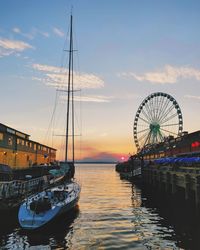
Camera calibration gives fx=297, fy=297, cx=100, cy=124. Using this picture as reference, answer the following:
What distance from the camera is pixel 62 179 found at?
5366cm

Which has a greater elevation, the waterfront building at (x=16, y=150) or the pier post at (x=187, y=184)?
the waterfront building at (x=16, y=150)

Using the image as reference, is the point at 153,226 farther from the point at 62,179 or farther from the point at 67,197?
the point at 62,179

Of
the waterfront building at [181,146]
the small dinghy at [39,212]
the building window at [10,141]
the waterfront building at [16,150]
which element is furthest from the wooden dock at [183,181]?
the building window at [10,141]

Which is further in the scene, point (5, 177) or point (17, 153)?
point (17, 153)

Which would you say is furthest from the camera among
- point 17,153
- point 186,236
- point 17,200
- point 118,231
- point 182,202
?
point 17,153

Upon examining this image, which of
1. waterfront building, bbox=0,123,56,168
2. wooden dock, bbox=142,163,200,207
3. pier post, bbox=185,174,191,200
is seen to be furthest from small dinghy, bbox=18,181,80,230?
waterfront building, bbox=0,123,56,168

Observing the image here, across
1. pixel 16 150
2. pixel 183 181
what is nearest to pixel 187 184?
pixel 183 181

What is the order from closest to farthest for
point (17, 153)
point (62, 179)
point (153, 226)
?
point (153, 226) < point (62, 179) < point (17, 153)

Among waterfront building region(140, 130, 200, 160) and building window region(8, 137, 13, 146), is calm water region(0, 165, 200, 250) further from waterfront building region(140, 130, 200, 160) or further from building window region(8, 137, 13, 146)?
building window region(8, 137, 13, 146)

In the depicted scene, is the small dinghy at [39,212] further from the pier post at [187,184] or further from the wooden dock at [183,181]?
the pier post at [187,184]

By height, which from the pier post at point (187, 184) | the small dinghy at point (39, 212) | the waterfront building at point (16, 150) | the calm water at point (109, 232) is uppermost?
the waterfront building at point (16, 150)

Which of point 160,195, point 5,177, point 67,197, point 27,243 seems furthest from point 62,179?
point 27,243

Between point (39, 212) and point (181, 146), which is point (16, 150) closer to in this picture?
point (181, 146)

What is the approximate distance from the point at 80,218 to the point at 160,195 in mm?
18880
